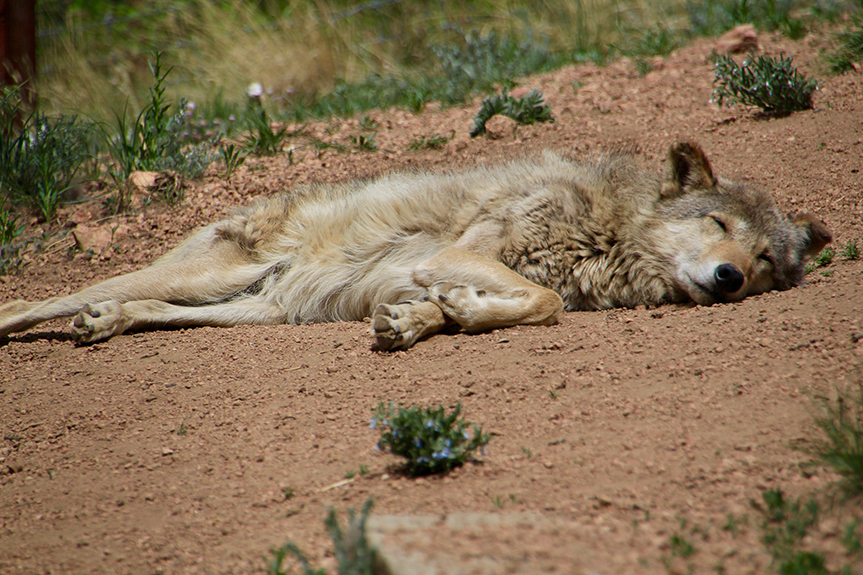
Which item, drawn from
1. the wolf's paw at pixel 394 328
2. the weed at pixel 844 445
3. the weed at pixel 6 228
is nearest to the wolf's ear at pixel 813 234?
the weed at pixel 844 445

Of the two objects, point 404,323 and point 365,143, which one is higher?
point 365,143

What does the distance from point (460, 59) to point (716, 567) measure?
765 centimetres

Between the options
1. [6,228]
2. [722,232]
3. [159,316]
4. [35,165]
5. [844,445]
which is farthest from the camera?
[35,165]

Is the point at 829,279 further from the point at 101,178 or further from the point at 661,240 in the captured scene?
the point at 101,178

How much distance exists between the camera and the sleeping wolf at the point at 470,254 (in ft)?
14.0

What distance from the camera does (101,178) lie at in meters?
6.86

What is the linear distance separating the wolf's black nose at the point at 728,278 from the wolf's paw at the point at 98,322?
424 cm

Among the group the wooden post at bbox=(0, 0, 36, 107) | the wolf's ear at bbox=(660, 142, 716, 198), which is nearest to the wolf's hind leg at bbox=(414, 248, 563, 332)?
the wolf's ear at bbox=(660, 142, 716, 198)

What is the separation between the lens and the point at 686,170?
4.61 metres

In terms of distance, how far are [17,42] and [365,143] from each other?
15.0 feet

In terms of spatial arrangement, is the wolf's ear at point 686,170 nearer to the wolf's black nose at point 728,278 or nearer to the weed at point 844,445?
the wolf's black nose at point 728,278

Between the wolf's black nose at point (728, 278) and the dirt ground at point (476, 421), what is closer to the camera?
the dirt ground at point (476, 421)

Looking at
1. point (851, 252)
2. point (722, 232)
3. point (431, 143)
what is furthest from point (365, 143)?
point (851, 252)

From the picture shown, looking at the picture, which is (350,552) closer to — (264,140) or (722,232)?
(722,232)
